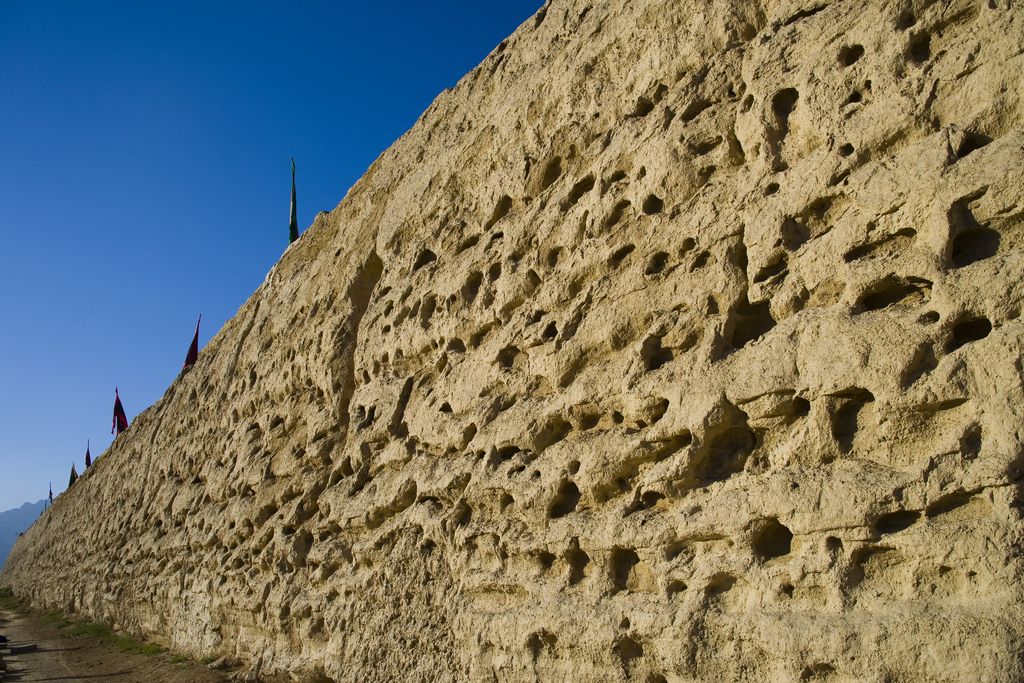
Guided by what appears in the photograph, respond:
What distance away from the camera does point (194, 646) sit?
6844 mm

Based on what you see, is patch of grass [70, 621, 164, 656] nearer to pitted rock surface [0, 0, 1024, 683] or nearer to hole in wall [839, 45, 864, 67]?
pitted rock surface [0, 0, 1024, 683]

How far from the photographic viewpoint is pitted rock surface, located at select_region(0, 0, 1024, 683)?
8.28ft

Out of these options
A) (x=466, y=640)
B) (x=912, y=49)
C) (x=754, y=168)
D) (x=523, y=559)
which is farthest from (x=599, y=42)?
(x=466, y=640)

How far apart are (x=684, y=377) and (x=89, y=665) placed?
7698 mm

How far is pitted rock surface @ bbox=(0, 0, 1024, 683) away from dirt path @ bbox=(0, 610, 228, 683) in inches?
18.5

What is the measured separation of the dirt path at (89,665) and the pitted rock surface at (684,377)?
469 mm

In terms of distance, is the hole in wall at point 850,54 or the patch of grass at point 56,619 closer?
the hole in wall at point 850,54

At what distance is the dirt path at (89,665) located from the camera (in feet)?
20.2

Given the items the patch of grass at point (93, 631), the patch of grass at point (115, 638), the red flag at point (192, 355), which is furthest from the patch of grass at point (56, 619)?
the red flag at point (192, 355)

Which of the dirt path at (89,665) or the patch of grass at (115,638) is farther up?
the patch of grass at (115,638)

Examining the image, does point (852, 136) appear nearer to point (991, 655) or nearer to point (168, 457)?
point (991, 655)

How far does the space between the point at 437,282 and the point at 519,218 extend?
95cm

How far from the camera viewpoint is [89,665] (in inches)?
293

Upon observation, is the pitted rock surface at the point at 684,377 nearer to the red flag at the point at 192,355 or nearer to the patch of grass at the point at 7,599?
the red flag at the point at 192,355
